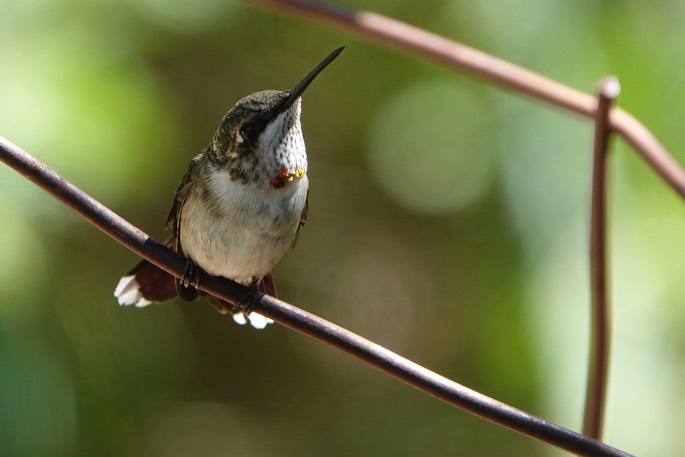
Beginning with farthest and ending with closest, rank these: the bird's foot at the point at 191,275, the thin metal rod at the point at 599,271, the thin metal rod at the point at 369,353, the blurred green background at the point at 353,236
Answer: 1. the blurred green background at the point at 353,236
2. the bird's foot at the point at 191,275
3. the thin metal rod at the point at 599,271
4. the thin metal rod at the point at 369,353

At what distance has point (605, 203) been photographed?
1.54 meters

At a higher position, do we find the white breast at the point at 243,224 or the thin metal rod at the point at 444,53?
the thin metal rod at the point at 444,53

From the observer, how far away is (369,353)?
107 centimetres

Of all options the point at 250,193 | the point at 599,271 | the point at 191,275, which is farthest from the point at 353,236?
the point at 599,271

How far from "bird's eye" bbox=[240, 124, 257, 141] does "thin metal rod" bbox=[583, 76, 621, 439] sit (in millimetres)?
689

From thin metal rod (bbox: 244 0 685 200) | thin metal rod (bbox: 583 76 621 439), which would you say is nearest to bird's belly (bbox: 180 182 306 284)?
thin metal rod (bbox: 244 0 685 200)

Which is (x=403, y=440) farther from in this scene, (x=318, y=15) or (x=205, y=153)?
(x=318, y=15)

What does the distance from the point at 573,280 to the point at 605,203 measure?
3.32ft

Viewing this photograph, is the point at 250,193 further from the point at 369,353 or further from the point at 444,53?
the point at 369,353

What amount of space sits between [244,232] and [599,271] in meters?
0.73

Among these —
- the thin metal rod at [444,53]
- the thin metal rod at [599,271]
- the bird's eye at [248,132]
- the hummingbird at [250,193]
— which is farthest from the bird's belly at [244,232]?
the thin metal rod at [599,271]

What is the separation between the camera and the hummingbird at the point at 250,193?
73.7 inches

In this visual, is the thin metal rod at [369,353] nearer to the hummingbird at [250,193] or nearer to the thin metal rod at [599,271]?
the thin metal rod at [599,271]

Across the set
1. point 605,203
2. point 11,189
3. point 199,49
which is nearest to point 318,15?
point 605,203
